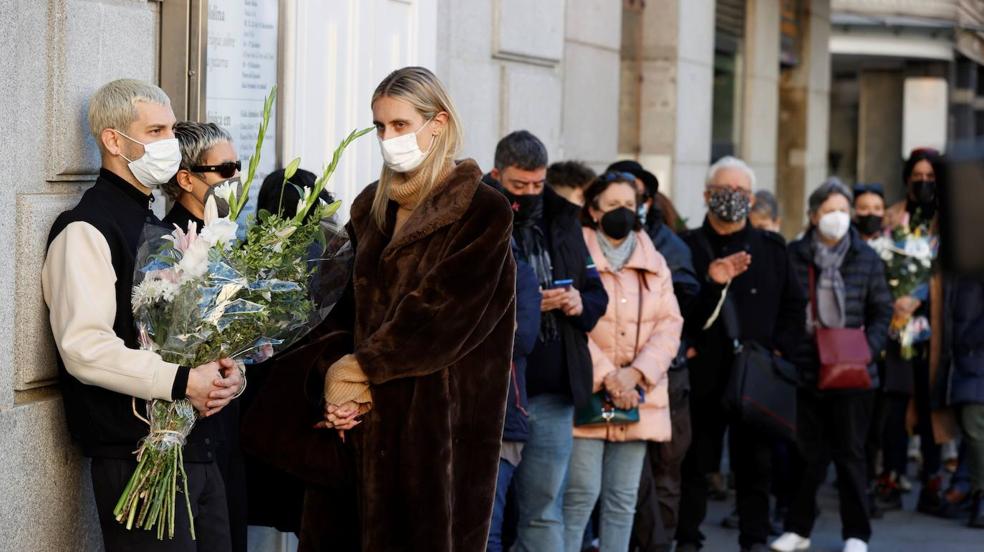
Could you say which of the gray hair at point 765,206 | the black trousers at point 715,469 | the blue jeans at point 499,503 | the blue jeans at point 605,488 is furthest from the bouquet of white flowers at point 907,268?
the blue jeans at point 499,503

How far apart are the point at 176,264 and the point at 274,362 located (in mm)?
653

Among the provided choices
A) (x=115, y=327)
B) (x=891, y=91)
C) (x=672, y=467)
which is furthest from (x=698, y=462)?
(x=891, y=91)

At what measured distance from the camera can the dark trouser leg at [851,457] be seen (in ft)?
28.3

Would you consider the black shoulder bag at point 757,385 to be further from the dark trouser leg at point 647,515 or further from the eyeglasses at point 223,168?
the eyeglasses at point 223,168

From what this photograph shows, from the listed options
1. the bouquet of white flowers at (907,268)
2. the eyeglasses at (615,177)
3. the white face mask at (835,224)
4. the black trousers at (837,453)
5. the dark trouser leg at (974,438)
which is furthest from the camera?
the bouquet of white flowers at (907,268)

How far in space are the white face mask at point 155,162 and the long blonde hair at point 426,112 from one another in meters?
0.63

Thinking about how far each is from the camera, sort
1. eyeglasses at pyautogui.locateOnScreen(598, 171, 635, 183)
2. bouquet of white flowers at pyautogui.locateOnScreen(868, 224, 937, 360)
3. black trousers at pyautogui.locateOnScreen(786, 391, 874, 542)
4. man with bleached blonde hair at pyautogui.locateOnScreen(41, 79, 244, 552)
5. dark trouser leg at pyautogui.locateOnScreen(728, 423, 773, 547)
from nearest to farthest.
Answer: man with bleached blonde hair at pyautogui.locateOnScreen(41, 79, 244, 552)
eyeglasses at pyautogui.locateOnScreen(598, 171, 635, 183)
dark trouser leg at pyautogui.locateOnScreen(728, 423, 773, 547)
black trousers at pyautogui.locateOnScreen(786, 391, 874, 542)
bouquet of white flowers at pyautogui.locateOnScreen(868, 224, 937, 360)

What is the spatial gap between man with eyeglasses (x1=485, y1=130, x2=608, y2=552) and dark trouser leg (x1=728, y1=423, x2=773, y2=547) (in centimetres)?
196

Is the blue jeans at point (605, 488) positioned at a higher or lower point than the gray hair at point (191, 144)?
lower

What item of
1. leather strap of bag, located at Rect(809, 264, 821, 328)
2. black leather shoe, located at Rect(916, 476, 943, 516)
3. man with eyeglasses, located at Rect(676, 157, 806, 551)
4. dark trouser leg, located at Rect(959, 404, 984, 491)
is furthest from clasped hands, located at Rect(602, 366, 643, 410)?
black leather shoe, located at Rect(916, 476, 943, 516)

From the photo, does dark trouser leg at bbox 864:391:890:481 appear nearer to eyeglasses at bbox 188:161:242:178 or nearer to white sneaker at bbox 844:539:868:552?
white sneaker at bbox 844:539:868:552

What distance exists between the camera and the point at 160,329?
4.55m

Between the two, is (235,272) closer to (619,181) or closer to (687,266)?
(619,181)

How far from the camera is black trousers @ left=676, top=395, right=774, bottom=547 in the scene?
825 centimetres
